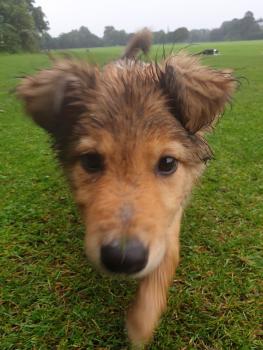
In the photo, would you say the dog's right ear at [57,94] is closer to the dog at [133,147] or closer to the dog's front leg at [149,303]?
the dog at [133,147]

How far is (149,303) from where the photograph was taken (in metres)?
2.57

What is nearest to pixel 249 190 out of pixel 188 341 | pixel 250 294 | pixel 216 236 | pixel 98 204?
pixel 216 236

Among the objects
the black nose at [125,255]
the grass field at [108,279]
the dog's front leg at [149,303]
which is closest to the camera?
the black nose at [125,255]

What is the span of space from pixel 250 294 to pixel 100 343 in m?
1.11

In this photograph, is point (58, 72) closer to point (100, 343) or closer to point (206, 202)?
point (100, 343)

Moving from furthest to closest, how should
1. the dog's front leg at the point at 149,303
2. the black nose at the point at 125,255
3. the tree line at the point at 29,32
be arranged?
1. the tree line at the point at 29,32
2. the dog's front leg at the point at 149,303
3. the black nose at the point at 125,255

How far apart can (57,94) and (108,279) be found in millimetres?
1365

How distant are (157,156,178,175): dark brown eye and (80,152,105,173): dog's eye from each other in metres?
0.34

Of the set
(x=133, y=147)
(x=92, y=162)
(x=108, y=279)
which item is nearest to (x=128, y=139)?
(x=133, y=147)

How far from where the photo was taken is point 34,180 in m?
5.04

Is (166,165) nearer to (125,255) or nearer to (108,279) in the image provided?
(125,255)

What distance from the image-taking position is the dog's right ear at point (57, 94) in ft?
9.55

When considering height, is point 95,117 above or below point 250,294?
above

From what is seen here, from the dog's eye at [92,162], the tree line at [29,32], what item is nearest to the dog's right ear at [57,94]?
the dog's eye at [92,162]
